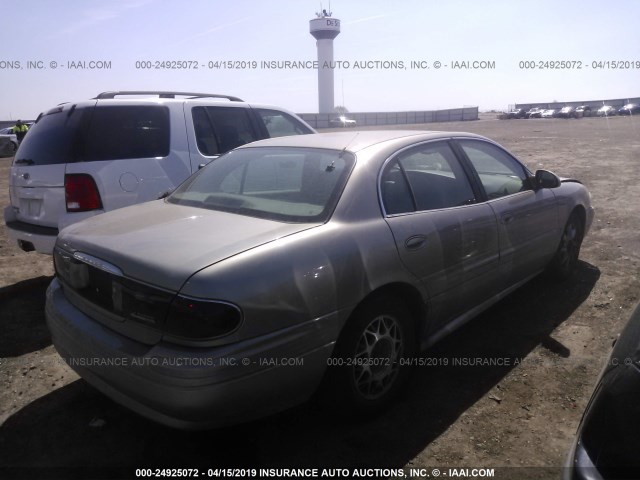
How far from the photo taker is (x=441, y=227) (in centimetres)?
312

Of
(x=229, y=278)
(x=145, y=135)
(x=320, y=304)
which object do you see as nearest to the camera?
(x=229, y=278)

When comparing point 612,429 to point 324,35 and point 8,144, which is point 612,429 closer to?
point 8,144

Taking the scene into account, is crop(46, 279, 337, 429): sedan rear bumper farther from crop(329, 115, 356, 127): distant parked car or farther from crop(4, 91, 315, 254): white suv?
crop(329, 115, 356, 127): distant parked car

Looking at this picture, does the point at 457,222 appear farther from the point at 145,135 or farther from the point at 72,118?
the point at 72,118

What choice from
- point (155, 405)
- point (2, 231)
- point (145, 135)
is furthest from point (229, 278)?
point (2, 231)

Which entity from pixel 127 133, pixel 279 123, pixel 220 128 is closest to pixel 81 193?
pixel 127 133

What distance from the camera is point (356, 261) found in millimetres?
2564

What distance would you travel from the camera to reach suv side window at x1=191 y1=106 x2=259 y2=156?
5277mm

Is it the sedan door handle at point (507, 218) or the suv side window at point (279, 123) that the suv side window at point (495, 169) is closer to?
the sedan door handle at point (507, 218)

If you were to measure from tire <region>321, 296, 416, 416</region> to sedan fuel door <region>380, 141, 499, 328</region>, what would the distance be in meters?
0.28

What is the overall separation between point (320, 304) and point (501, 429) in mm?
1296

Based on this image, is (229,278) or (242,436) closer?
(229,278)

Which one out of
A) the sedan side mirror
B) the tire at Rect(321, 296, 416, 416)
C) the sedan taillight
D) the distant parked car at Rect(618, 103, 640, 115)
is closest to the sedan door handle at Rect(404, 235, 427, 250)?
the tire at Rect(321, 296, 416, 416)

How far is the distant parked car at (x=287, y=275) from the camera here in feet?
7.07
